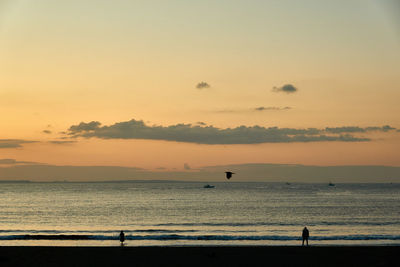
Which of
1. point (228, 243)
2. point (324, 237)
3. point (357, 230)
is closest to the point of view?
point (228, 243)

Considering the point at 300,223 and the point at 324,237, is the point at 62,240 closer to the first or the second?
the point at 324,237

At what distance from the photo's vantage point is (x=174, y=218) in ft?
279

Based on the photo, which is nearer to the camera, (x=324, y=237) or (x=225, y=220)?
(x=324, y=237)

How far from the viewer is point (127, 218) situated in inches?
3356

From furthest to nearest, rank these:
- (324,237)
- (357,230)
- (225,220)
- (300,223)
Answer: (225,220)
(300,223)
(357,230)
(324,237)

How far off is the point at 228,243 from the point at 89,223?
3395 centimetres
